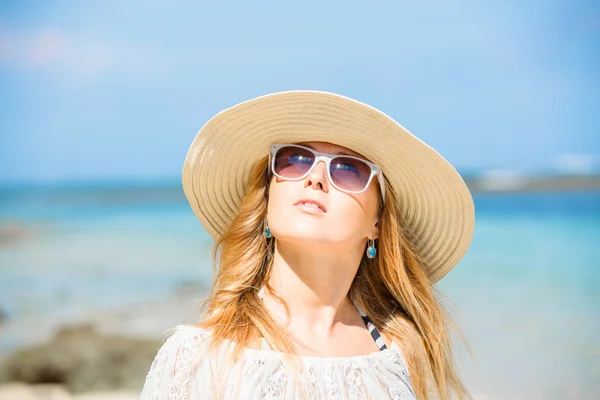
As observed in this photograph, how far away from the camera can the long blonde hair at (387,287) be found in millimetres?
2852

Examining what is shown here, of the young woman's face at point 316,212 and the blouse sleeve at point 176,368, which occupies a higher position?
the young woman's face at point 316,212

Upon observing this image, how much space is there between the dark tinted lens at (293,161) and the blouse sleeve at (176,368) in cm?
57

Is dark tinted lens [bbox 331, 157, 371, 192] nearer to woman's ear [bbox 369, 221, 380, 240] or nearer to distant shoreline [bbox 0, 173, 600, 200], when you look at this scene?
woman's ear [bbox 369, 221, 380, 240]

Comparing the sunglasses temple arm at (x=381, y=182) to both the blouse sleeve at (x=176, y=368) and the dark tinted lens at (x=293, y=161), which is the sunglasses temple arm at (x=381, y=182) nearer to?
the dark tinted lens at (x=293, y=161)

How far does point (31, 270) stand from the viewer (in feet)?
45.1

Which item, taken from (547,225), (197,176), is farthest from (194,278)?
(197,176)

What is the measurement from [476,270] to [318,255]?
32.6ft

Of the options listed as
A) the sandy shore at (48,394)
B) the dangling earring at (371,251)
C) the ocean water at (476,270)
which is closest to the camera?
the dangling earring at (371,251)

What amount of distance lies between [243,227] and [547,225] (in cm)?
1588

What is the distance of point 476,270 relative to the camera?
12305 mm

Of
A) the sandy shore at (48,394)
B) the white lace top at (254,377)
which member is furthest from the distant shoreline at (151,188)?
the white lace top at (254,377)

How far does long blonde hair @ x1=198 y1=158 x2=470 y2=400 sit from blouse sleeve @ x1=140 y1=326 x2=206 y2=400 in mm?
216

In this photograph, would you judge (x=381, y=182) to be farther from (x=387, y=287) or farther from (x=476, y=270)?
(x=476, y=270)

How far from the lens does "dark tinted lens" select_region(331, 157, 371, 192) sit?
2.71 metres
